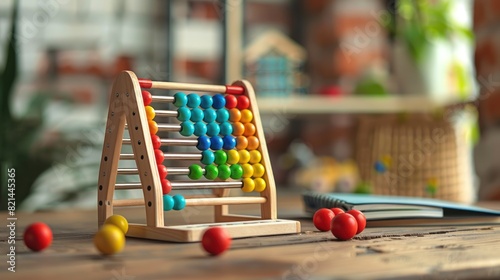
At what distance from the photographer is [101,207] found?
107 centimetres

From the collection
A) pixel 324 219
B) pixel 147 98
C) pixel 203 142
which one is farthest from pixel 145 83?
pixel 324 219

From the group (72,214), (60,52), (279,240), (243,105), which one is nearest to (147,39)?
(60,52)

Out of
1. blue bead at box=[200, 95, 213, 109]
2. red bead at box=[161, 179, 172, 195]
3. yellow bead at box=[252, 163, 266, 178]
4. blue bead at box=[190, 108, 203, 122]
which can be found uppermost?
blue bead at box=[200, 95, 213, 109]

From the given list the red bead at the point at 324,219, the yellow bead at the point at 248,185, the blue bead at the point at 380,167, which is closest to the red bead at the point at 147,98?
the yellow bead at the point at 248,185

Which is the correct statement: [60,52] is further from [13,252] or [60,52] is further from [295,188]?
[13,252]

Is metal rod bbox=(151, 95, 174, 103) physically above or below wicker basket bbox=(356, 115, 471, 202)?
above

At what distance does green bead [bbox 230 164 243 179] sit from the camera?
43.9 inches

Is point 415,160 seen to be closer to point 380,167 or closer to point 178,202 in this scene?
point 380,167

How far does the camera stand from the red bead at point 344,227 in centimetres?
96

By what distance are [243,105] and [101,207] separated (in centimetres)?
28

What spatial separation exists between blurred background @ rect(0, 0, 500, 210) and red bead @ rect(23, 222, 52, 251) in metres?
1.37

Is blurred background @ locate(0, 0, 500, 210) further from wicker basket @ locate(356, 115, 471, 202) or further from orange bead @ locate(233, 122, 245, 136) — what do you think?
orange bead @ locate(233, 122, 245, 136)

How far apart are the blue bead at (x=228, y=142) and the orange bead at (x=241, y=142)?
0.01 m

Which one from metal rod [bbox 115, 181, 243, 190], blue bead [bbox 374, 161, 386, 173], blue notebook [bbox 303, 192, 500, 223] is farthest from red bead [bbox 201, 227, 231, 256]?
blue bead [bbox 374, 161, 386, 173]
